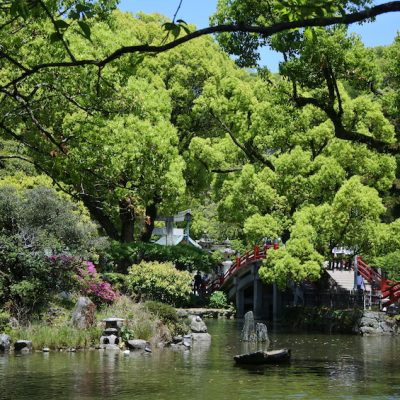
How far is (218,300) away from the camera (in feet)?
121

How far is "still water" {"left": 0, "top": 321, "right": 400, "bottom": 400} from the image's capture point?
1142 centimetres

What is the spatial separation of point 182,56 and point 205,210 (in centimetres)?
1636

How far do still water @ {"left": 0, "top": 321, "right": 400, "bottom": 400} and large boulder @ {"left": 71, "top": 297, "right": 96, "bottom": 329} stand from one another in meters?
1.55

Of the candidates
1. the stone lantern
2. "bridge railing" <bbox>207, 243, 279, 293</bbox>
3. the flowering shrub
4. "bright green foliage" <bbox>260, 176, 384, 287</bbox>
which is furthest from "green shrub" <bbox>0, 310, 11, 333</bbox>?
"bridge railing" <bbox>207, 243, 279, 293</bbox>

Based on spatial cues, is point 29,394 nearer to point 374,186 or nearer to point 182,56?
point 374,186

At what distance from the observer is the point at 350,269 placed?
32.2 metres

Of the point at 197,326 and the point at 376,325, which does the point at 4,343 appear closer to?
Answer: the point at 197,326

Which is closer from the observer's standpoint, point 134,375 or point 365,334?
point 134,375

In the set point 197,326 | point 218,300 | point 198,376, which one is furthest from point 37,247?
point 218,300

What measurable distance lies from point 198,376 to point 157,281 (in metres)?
16.1

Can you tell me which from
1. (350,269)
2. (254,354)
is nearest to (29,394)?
(254,354)

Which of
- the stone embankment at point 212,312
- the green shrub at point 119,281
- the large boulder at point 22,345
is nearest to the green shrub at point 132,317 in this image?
the large boulder at point 22,345

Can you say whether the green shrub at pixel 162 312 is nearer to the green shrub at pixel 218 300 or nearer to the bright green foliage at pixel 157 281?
the bright green foliage at pixel 157 281

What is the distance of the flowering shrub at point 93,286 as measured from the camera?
845 inches
